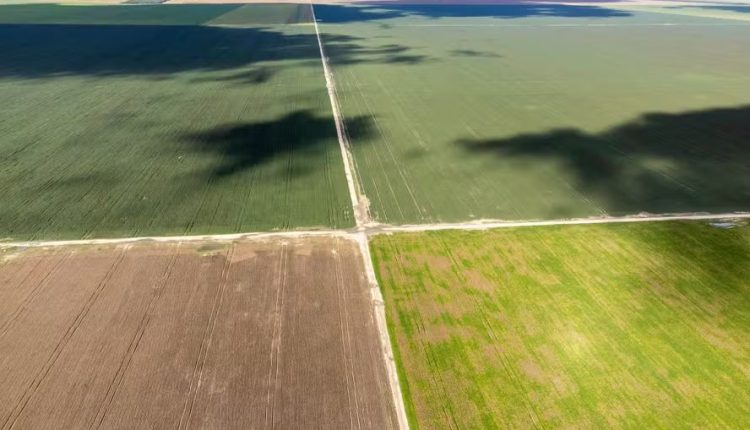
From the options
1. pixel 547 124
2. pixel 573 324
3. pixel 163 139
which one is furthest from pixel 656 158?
pixel 163 139

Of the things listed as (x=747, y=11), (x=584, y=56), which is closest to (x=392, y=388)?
(x=584, y=56)

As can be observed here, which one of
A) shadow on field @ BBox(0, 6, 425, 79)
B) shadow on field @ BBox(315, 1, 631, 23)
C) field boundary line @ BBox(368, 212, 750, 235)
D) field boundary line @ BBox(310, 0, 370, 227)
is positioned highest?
shadow on field @ BBox(315, 1, 631, 23)

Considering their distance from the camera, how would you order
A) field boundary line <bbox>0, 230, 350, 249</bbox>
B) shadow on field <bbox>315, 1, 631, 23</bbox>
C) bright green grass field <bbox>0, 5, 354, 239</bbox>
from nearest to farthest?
field boundary line <bbox>0, 230, 350, 249</bbox> < bright green grass field <bbox>0, 5, 354, 239</bbox> < shadow on field <bbox>315, 1, 631, 23</bbox>

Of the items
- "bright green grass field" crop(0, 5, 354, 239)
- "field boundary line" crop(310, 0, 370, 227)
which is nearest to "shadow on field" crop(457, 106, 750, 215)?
"field boundary line" crop(310, 0, 370, 227)

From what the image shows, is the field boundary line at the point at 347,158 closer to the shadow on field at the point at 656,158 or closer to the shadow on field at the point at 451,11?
the shadow on field at the point at 656,158

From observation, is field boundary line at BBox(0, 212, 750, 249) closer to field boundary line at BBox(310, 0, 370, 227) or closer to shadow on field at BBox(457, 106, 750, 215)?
shadow on field at BBox(457, 106, 750, 215)

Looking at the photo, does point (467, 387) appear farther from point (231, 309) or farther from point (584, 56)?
point (584, 56)

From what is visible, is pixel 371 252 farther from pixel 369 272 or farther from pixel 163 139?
pixel 163 139
